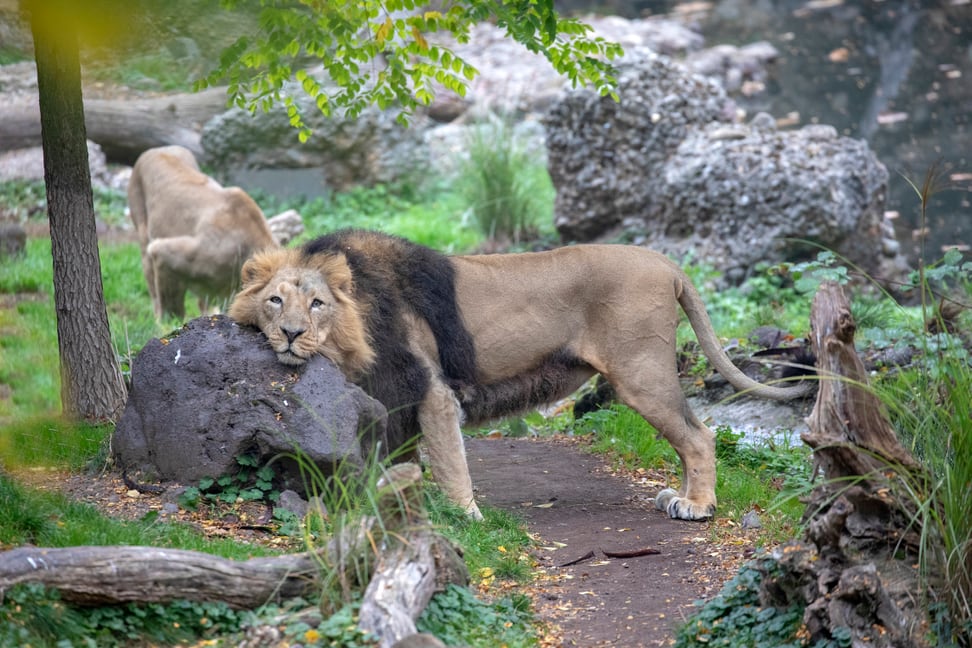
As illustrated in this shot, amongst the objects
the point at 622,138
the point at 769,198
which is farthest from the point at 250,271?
the point at 622,138

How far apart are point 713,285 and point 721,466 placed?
4.84 m

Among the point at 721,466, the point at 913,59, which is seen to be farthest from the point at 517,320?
the point at 913,59

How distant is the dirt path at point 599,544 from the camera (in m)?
4.96

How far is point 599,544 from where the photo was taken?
6000 millimetres

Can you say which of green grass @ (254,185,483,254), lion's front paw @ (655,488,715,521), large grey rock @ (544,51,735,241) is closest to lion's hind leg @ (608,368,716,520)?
lion's front paw @ (655,488,715,521)

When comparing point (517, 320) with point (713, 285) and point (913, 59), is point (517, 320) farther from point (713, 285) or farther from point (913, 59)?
point (913, 59)

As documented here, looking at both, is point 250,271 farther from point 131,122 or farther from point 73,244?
point 131,122

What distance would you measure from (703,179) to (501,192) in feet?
8.90

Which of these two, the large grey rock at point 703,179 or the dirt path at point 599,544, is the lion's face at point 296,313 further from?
the large grey rock at point 703,179

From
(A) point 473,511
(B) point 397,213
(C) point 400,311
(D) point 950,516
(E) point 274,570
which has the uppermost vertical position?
(C) point 400,311

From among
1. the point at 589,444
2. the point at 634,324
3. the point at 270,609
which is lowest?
the point at 589,444

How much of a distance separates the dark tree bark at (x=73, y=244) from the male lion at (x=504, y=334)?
98 centimetres

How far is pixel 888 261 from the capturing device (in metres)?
12.6

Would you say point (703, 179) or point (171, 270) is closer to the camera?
point (171, 270)
